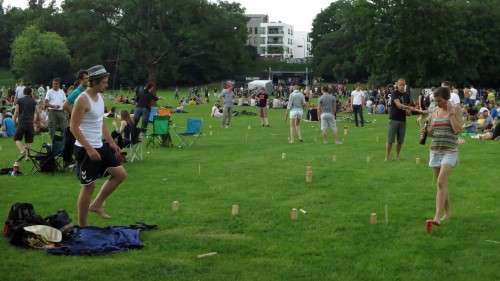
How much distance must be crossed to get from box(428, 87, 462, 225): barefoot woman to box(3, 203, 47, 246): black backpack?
4738mm

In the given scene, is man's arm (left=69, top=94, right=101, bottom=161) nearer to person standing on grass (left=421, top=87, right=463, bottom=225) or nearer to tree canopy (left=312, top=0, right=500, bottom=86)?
person standing on grass (left=421, top=87, right=463, bottom=225)

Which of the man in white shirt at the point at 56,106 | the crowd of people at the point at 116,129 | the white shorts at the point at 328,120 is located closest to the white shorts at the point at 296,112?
the crowd of people at the point at 116,129

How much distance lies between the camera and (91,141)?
7.54 meters

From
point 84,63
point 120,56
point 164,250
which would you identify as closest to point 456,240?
point 164,250

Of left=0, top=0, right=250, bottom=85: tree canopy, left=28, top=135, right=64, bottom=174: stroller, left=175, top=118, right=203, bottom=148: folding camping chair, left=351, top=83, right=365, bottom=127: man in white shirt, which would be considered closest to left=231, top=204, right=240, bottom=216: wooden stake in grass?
left=28, top=135, right=64, bottom=174: stroller

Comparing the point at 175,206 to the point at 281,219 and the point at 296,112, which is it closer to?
the point at 281,219

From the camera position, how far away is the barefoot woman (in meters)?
8.31

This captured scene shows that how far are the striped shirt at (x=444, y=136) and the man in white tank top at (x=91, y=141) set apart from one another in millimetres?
3908

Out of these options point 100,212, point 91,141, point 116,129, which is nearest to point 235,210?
point 100,212

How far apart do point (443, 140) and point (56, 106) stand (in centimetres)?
1071

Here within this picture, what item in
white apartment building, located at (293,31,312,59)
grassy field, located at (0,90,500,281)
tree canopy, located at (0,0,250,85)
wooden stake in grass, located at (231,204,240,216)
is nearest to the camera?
grassy field, located at (0,90,500,281)

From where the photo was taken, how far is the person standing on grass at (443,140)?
8312 millimetres

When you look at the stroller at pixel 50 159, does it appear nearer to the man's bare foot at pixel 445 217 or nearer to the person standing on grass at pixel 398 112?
the person standing on grass at pixel 398 112

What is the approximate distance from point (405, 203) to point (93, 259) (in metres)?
4.98
